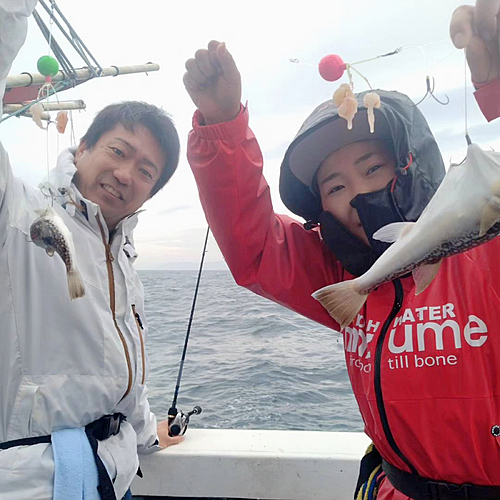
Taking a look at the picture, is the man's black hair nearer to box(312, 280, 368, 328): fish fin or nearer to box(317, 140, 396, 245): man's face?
box(317, 140, 396, 245): man's face

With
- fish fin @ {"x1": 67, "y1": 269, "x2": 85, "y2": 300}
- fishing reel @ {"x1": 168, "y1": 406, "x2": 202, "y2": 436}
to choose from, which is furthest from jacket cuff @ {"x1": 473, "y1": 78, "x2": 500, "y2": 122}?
fishing reel @ {"x1": 168, "y1": 406, "x2": 202, "y2": 436}

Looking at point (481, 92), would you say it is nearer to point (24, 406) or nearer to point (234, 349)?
point (24, 406)

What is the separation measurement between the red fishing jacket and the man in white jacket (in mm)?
611

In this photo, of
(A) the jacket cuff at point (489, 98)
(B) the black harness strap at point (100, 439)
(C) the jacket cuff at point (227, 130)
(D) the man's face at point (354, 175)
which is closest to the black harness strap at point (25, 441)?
(B) the black harness strap at point (100, 439)

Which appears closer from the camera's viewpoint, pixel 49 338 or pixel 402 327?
pixel 402 327

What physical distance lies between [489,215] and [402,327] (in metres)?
0.91

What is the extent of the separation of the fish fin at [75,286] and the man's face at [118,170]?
32.1 inches

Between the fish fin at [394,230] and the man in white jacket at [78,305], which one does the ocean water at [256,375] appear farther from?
the fish fin at [394,230]

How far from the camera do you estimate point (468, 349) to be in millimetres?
1829

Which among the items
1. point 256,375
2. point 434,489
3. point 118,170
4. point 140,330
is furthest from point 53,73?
point 256,375

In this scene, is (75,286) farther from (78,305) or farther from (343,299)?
(343,299)

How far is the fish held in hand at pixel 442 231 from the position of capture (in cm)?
119

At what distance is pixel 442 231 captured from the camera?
132cm

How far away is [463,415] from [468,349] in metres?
0.26
